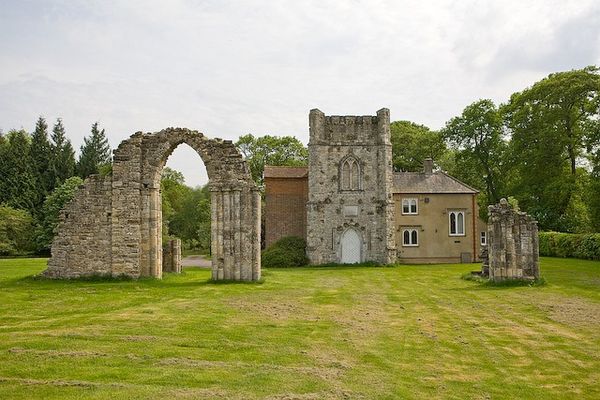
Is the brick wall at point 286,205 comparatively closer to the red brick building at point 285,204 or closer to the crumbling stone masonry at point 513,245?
the red brick building at point 285,204

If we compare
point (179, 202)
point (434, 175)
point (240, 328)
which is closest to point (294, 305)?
point (240, 328)

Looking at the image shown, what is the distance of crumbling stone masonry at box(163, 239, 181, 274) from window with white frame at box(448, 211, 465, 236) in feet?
78.0

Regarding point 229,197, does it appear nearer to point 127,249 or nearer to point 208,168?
point 208,168

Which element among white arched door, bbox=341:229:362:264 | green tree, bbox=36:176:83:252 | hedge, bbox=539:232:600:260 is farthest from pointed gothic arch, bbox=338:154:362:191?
green tree, bbox=36:176:83:252

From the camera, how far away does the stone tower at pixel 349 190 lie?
4059 centimetres

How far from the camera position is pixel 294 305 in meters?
17.5

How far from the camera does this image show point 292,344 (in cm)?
1183

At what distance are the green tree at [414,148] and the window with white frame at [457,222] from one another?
1890 cm

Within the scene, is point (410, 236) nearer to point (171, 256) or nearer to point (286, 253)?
point (286, 253)

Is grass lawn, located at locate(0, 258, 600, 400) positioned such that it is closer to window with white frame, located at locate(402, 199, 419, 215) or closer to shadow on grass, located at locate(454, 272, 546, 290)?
shadow on grass, located at locate(454, 272, 546, 290)

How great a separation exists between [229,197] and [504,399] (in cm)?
1643

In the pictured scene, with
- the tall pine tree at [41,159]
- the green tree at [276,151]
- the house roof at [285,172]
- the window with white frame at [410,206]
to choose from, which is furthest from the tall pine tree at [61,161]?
the window with white frame at [410,206]

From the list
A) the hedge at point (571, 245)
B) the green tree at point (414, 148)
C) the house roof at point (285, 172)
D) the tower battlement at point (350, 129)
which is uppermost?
the green tree at point (414, 148)

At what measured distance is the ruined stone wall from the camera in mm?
23078
